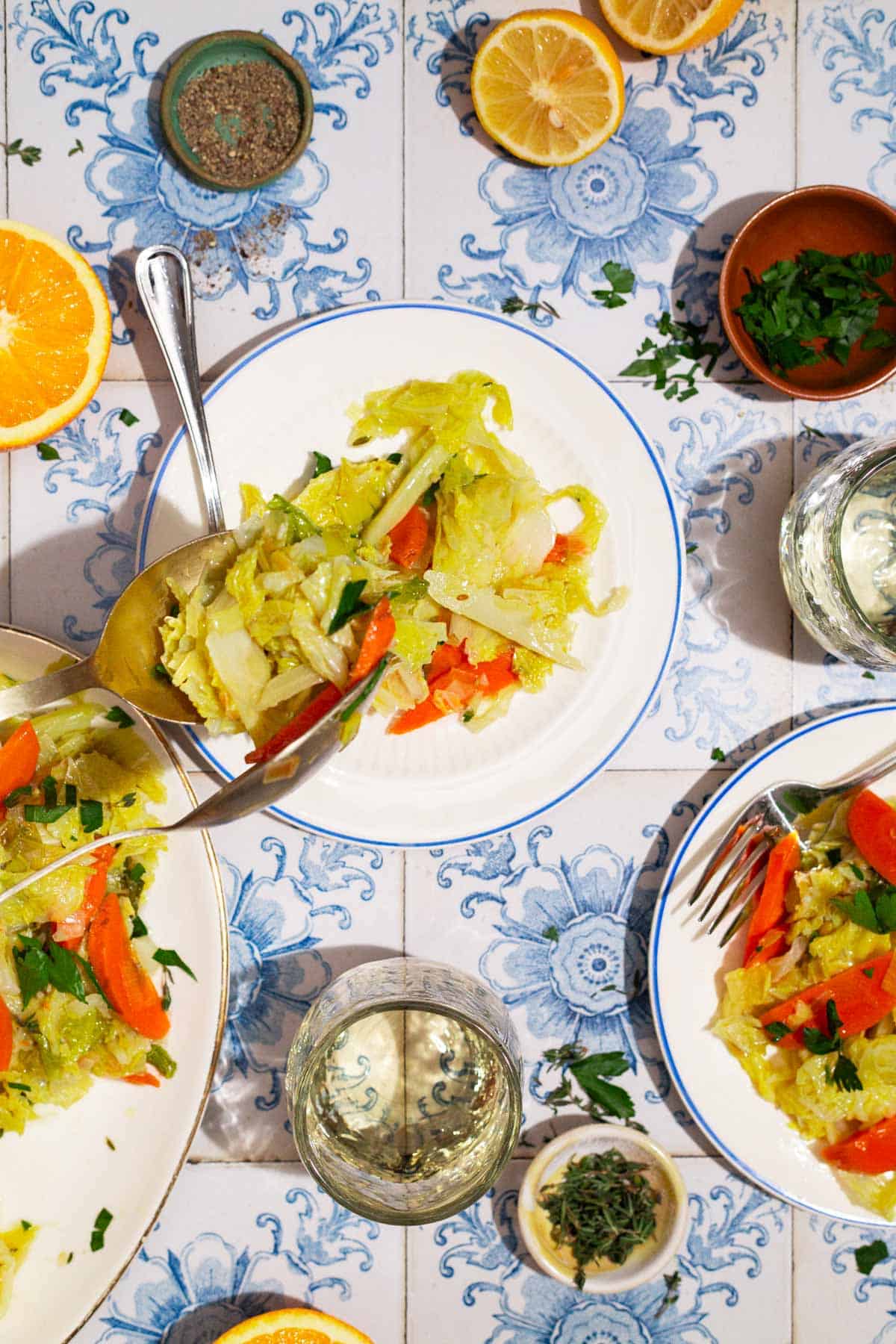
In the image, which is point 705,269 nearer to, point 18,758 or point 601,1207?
point 18,758

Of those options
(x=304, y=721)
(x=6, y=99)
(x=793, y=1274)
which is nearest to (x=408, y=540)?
(x=304, y=721)

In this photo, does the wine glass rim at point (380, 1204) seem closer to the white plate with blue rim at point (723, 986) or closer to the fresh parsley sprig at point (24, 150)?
the white plate with blue rim at point (723, 986)

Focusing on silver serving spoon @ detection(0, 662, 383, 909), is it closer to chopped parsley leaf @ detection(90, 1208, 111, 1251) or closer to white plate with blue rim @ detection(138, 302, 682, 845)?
white plate with blue rim @ detection(138, 302, 682, 845)

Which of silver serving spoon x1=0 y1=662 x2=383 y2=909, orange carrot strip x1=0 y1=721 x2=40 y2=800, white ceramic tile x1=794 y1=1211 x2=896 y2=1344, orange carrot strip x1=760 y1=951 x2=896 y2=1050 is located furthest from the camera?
white ceramic tile x1=794 y1=1211 x2=896 y2=1344

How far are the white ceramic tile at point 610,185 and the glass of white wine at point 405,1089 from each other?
1.32 meters

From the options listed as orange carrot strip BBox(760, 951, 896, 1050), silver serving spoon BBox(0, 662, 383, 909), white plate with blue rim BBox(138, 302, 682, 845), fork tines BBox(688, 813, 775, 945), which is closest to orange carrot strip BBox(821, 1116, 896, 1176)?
Answer: orange carrot strip BBox(760, 951, 896, 1050)

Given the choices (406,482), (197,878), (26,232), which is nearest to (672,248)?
(406,482)

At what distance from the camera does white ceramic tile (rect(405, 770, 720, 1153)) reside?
83.7 inches

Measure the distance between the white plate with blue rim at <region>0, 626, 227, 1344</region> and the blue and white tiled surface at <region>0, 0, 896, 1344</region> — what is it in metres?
0.15

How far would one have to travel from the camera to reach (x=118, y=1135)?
2.03m

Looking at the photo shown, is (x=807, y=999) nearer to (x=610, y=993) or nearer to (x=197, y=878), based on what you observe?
(x=610, y=993)

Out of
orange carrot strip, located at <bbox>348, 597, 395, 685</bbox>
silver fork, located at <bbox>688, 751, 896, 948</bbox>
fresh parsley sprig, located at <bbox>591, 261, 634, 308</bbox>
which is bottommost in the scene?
silver fork, located at <bbox>688, 751, 896, 948</bbox>

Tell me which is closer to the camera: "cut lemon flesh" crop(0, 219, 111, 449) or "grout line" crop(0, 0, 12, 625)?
"cut lemon flesh" crop(0, 219, 111, 449)

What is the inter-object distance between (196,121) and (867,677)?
5.82ft
